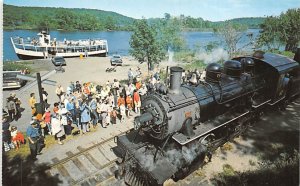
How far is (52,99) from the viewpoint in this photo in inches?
656

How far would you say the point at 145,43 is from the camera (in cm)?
2273

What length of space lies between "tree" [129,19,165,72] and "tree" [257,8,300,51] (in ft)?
89.1

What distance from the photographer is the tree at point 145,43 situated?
74.0 ft

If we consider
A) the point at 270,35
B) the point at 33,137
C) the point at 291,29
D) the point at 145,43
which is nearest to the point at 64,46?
the point at 145,43

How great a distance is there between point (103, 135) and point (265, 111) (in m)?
9.13

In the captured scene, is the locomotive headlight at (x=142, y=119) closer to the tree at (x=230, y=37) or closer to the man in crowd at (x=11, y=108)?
the man in crowd at (x=11, y=108)

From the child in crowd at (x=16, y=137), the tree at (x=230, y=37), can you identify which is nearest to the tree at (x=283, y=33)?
the tree at (x=230, y=37)

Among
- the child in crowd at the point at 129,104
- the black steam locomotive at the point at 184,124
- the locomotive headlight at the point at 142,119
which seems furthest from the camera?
the child in crowd at the point at 129,104

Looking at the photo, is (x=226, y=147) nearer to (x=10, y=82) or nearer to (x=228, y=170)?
(x=228, y=170)

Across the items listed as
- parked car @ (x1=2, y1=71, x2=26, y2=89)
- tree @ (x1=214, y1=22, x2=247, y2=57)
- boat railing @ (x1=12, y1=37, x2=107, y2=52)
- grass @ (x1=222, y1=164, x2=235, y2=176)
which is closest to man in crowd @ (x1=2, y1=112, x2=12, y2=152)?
grass @ (x1=222, y1=164, x2=235, y2=176)

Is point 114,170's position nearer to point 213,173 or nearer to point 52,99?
point 213,173

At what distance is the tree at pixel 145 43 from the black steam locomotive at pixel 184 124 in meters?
12.9

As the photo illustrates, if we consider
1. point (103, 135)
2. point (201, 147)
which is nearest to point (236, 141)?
point (201, 147)

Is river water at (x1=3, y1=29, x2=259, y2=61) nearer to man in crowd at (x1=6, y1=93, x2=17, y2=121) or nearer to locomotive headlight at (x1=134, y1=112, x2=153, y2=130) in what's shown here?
man in crowd at (x1=6, y1=93, x2=17, y2=121)
